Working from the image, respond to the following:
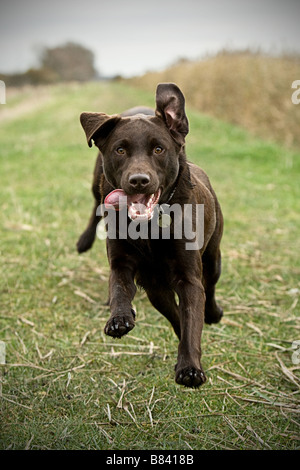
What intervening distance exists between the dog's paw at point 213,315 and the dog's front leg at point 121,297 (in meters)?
A: 1.28

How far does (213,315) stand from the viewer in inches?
183

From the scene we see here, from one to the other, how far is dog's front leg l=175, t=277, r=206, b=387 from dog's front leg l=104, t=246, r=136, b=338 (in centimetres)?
31

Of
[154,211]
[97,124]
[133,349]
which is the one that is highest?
[97,124]

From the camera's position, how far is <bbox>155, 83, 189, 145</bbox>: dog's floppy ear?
353 cm

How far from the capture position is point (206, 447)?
3.07 metres

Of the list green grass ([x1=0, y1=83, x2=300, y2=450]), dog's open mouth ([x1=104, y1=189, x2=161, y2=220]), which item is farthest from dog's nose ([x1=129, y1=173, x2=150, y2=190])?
green grass ([x1=0, y1=83, x2=300, y2=450])

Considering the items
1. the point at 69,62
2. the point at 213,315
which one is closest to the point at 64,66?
the point at 69,62

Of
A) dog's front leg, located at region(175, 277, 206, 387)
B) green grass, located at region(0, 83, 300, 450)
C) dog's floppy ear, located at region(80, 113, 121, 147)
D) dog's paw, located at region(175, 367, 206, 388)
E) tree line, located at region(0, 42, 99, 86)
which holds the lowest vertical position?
green grass, located at region(0, 83, 300, 450)

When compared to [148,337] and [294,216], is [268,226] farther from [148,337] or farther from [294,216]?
[148,337]

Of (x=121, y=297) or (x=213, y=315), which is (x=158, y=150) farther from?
(x=213, y=315)

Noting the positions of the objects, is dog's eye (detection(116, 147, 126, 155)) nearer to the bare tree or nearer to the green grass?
the green grass

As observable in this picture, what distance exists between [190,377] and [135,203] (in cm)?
104

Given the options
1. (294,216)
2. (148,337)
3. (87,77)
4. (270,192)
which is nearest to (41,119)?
(270,192)

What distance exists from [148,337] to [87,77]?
75.5 metres
